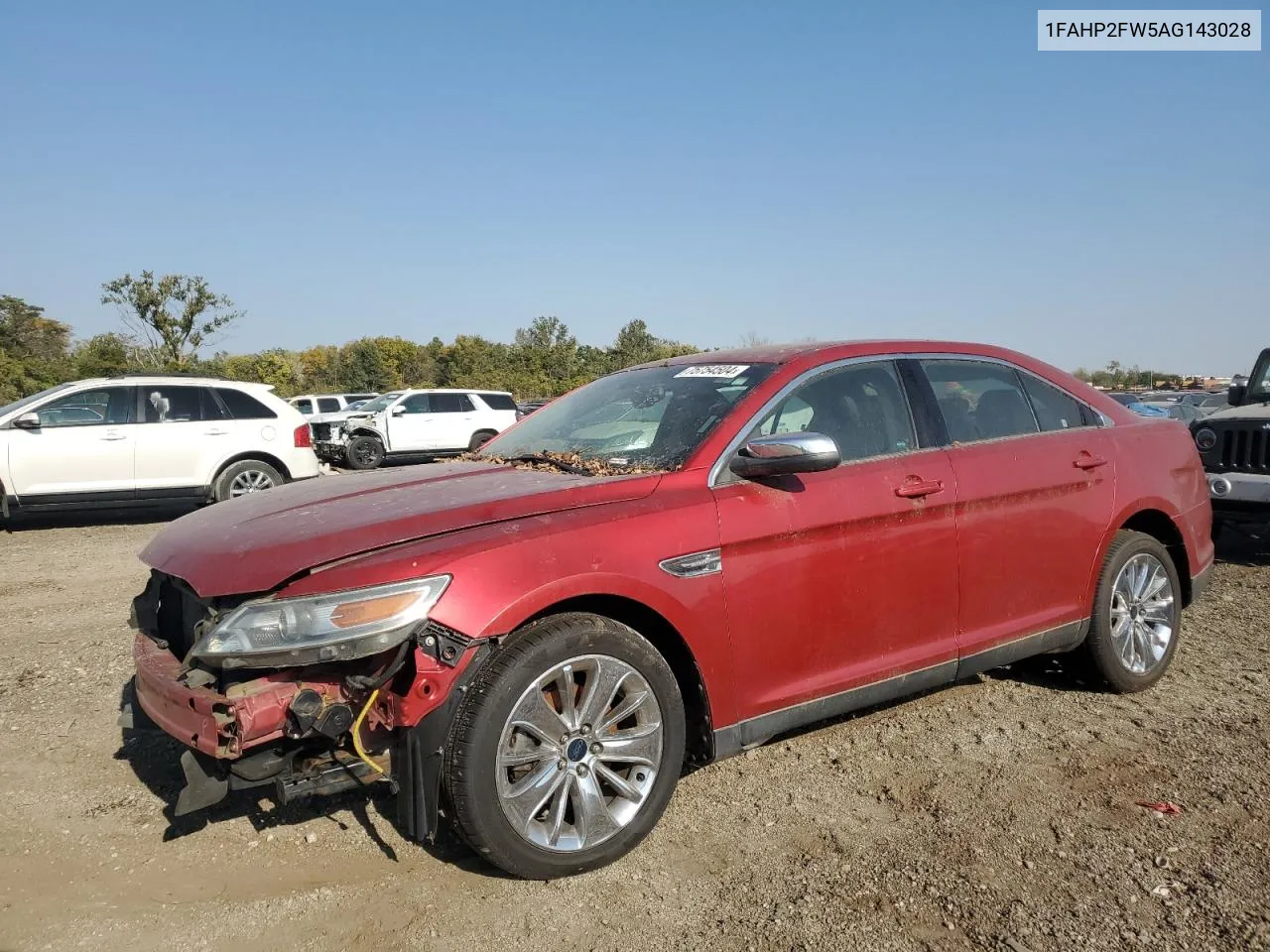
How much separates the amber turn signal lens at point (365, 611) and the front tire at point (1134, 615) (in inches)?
131

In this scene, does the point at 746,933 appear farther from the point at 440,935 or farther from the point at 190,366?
the point at 190,366

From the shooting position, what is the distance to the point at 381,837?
322 centimetres

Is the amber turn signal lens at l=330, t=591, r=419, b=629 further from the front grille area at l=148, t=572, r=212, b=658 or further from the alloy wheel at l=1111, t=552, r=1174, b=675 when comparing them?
the alloy wheel at l=1111, t=552, r=1174, b=675

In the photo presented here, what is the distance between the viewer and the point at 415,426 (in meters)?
20.8

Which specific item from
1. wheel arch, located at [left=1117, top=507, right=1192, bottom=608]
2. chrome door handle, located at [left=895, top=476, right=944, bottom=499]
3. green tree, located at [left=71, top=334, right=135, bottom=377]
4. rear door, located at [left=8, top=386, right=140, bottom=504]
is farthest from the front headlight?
green tree, located at [left=71, top=334, right=135, bottom=377]

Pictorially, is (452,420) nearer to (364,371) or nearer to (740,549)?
(740,549)

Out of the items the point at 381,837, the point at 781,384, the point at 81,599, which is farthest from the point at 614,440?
the point at 81,599

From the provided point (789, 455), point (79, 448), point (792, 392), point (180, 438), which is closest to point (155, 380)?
point (180, 438)

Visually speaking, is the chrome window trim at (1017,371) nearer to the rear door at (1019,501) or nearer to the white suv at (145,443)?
the rear door at (1019,501)

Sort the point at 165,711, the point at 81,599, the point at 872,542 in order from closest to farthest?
the point at 165,711 < the point at 872,542 < the point at 81,599

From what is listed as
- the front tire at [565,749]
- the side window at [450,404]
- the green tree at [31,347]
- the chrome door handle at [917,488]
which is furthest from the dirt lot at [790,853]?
the green tree at [31,347]

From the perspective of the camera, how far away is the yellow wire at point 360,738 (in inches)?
Answer: 105

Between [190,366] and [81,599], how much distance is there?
103 ft

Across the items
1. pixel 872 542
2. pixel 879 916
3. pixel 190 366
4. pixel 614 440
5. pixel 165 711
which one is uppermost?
pixel 190 366
